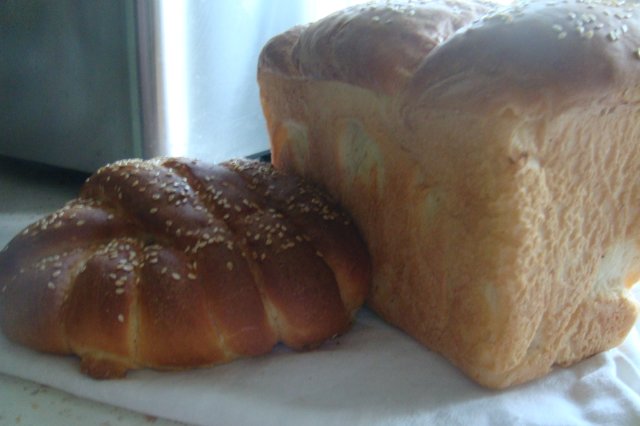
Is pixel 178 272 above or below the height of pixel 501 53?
below

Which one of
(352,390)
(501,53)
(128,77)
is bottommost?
(352,390)

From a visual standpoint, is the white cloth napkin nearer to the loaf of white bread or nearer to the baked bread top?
the loaf of white bread

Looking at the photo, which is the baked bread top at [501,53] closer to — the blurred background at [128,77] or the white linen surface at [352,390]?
the white linen surface at [352,390]

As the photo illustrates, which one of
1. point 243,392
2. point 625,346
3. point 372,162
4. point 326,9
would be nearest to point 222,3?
point 326,9

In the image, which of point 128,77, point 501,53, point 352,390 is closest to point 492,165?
point 501,53

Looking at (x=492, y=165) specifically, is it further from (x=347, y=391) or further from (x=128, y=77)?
(x=128, y=77)

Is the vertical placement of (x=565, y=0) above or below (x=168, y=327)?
above

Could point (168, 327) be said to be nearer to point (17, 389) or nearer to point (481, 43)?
point (17, 389)
